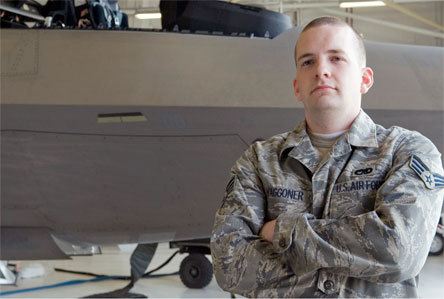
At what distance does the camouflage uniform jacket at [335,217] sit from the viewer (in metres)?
1.42

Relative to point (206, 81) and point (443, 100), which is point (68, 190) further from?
point (443, 100)

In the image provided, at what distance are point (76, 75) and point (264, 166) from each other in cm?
245

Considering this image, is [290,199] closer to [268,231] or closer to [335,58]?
[268,231]

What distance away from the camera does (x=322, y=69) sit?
5.00 ft

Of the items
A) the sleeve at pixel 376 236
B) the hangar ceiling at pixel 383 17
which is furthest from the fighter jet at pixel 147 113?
the hangar ceiling at pixel 383 17

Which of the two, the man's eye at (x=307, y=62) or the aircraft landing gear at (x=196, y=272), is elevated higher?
the man's eye at (x=307, y=62)

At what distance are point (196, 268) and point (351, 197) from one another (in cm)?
589

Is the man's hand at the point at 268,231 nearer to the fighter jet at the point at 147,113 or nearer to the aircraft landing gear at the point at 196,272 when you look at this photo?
the fighter jet at the point at 147,113

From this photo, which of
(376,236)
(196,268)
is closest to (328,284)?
(376,236)

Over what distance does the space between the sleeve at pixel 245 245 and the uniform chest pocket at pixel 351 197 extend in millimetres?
188

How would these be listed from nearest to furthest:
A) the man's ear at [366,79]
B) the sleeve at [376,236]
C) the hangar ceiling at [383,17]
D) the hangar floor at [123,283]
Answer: the sleeve at [376,236]
the man's ear at [366,79]
the hangar floor at [123,283]
the hangar ceiling at [383,17]

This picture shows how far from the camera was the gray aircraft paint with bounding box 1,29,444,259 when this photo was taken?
361 cm

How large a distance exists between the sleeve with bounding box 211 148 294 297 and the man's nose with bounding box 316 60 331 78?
1.00 ft

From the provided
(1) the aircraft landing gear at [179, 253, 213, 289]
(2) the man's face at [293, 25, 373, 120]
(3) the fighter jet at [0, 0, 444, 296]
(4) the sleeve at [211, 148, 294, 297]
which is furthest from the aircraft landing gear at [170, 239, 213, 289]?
(2) the man's face at [293, 25, 373, 120]
